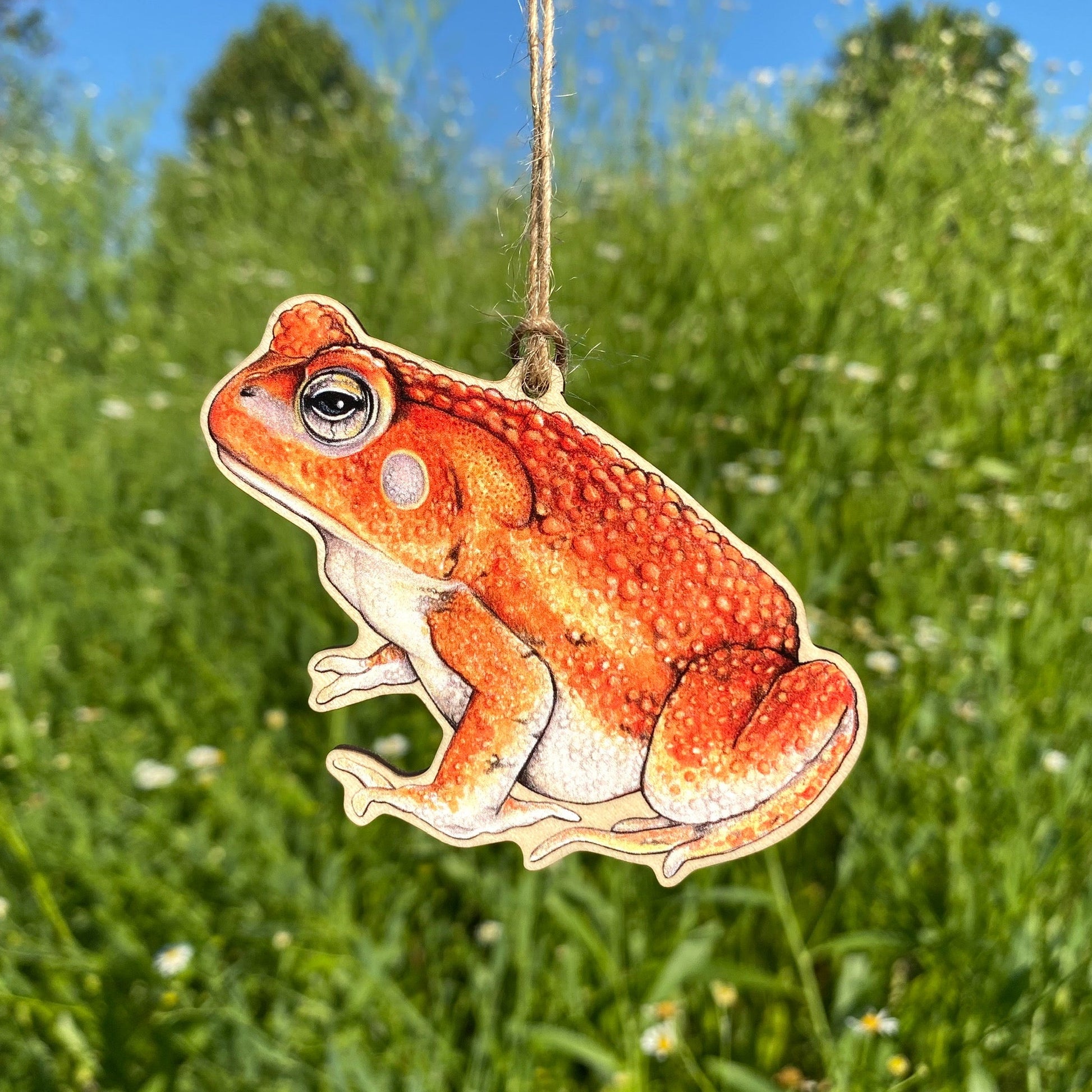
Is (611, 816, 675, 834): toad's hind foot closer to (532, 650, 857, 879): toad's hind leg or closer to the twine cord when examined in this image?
(532, 650, 857, 879): toad's hind leg

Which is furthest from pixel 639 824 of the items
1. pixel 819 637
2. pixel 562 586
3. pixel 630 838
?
pixel 819 637

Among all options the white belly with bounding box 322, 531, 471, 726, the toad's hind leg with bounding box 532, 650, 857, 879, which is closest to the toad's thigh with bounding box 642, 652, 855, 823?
the toad's hind leg with bounding box 532, 650, 857, 879

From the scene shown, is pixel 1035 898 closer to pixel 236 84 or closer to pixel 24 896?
pixel 24 896

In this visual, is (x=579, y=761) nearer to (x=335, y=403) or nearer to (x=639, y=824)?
(x=639, y=824)

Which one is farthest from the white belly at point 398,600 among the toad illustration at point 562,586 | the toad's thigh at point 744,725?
the toad's thigh at point 744,725

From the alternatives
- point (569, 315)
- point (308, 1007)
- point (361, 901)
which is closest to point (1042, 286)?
point (569, 315)

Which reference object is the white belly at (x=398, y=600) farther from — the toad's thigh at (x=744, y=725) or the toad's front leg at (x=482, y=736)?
the toad's thigh at (x=744, y=725)
